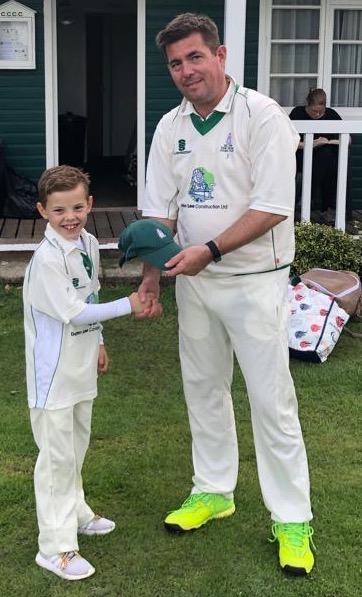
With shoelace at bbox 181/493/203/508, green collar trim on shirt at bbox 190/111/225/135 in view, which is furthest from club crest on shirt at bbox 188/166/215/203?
shoelace at bbox 181/493/203/508

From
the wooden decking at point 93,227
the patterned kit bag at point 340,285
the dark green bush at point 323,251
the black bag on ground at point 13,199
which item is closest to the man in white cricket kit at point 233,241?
the patterned kit bag at point 340,285

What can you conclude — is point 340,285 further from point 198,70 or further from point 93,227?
point 198,70

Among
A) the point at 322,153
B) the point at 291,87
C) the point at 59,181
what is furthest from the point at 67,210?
the point at 291,87

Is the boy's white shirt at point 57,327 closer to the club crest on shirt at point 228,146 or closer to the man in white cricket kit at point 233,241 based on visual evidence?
the man in white cricket kit at point 233,241

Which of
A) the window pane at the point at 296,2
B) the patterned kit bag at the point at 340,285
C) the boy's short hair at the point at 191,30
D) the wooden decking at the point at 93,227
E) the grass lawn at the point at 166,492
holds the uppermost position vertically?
the window pane at the point at 296,2

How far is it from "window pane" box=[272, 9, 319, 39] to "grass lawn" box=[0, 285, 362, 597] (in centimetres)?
427

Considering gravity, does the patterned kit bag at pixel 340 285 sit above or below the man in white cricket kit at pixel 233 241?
below

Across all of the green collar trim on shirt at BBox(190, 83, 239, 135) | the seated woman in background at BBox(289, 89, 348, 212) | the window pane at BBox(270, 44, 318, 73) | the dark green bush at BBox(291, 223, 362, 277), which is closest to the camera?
the green collar trim on shirt at BBox(190, 83, 239, 135)

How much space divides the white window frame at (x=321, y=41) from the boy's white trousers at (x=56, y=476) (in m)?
6.04

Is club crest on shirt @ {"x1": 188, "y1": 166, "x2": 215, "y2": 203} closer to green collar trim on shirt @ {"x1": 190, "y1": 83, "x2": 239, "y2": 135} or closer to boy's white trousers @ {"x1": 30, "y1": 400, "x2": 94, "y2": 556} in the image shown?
green collar trim on shirt @ {"x1": 190, "y1": 83, "x2": 239, "y2": 135}

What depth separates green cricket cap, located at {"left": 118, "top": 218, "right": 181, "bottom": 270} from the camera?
9.17 ft

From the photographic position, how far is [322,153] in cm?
764

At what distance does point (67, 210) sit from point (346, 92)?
21.0ft

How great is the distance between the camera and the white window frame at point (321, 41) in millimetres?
8172
